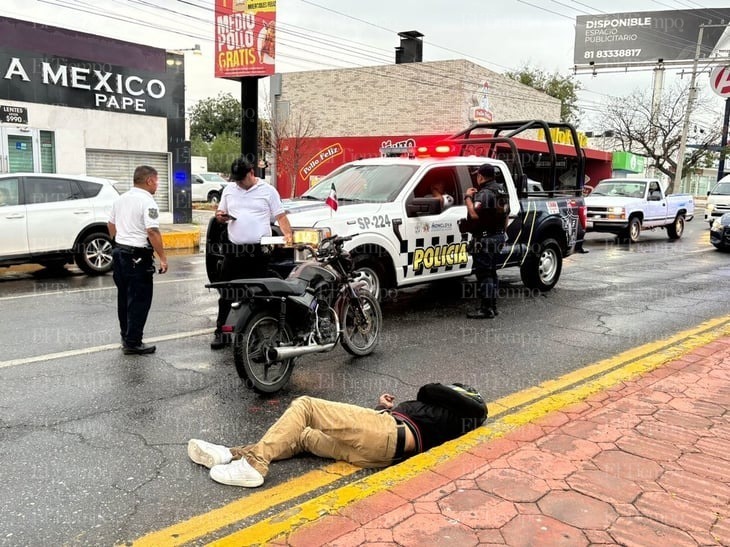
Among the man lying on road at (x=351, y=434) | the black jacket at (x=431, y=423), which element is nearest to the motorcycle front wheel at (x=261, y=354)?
the man lying on road at (x=351, y=434)

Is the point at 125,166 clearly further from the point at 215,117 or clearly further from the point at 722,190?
the point at 215,117

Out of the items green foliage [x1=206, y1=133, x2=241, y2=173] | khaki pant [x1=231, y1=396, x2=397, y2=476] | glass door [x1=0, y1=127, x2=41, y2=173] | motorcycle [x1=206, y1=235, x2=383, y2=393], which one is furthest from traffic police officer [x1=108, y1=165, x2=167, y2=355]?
green foliage [x1=206, y1=133, x2=241, y2=173]

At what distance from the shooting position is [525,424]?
4.22 meters

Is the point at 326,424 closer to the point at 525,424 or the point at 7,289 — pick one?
the point at 525,424

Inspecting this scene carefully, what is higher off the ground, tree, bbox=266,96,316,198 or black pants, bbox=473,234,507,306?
tree, bbox=266,96,316,198

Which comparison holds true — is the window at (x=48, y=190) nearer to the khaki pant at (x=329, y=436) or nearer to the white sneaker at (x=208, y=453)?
the white sneaker at (x=208, y=453)

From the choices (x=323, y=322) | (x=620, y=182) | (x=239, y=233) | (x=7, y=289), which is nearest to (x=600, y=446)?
(x=323, y=322)

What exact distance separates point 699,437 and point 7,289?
9.45 metres

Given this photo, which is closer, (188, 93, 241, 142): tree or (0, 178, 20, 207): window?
(0, 178, 20, 207): window

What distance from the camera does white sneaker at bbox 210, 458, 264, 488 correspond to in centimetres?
361

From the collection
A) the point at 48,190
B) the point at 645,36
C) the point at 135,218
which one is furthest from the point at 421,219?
the point at 645,36

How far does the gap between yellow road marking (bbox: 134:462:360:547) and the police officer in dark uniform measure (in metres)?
4.64

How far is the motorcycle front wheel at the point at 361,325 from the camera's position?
6.10 metres

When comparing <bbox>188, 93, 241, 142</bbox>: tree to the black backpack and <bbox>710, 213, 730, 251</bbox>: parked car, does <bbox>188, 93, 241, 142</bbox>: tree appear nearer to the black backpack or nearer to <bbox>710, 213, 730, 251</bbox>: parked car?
<bbox>710, 213, 730, 251</bbox>: parked car
